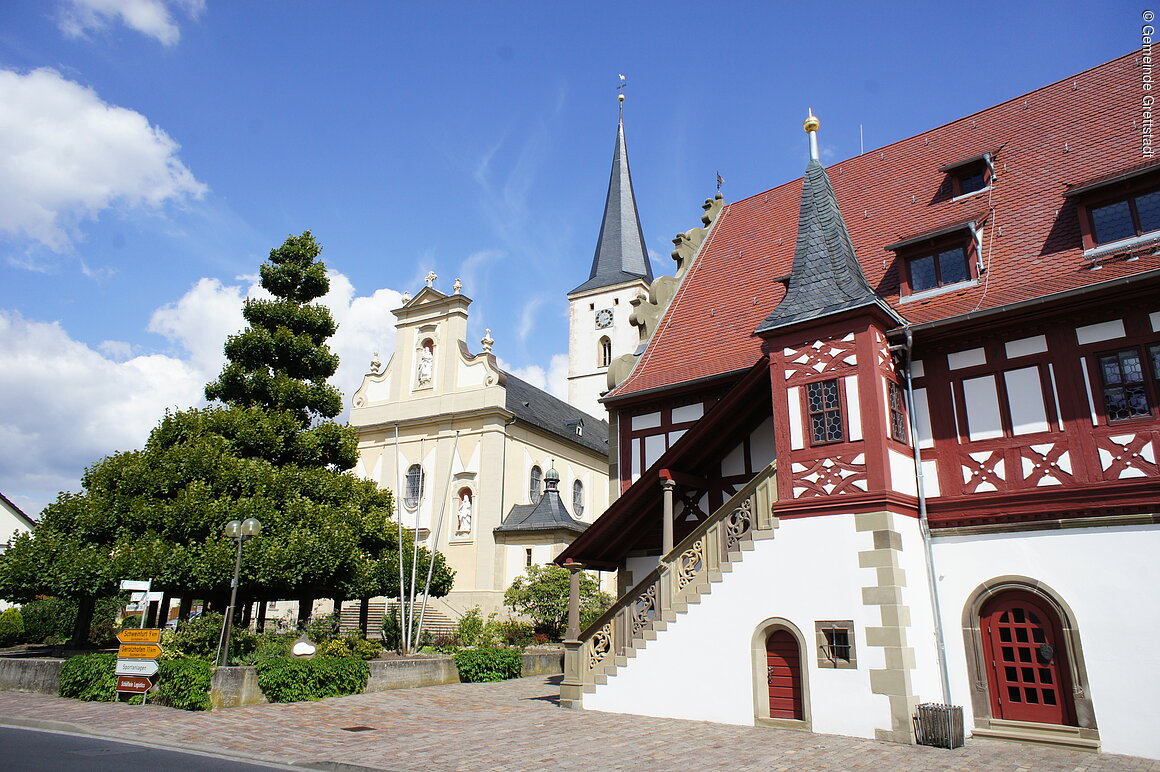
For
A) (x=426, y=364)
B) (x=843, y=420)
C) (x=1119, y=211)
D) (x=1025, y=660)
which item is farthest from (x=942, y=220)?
(x=426, y=364)

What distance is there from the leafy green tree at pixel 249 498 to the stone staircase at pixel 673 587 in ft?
28.4

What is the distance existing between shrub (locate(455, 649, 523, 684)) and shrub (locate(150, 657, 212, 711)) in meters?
7.00

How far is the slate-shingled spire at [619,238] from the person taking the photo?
55062 millimetres

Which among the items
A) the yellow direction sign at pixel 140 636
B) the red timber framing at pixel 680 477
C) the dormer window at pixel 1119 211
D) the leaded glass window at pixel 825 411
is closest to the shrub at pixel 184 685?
the yellow direction sign at pixel 140 636

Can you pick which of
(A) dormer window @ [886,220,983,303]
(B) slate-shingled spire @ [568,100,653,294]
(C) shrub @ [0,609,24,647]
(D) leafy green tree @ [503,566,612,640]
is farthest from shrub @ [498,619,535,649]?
(B) slate-shingled spire @ [568,100,653,294]

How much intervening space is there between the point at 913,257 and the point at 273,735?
1365 centimetres

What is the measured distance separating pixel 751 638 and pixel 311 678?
9149 mm

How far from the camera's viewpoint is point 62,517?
1981cm

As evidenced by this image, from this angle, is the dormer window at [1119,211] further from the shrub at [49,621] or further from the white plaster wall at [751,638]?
the shrub at [49,621]

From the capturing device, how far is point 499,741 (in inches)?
427

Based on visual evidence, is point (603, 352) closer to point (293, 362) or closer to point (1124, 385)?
point (293, 362)

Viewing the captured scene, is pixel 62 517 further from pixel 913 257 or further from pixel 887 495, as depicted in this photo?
pixel 913 257

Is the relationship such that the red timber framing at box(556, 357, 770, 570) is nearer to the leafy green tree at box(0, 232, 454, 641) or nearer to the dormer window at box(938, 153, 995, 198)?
the dormer window at box(938, 153, 995, 198)

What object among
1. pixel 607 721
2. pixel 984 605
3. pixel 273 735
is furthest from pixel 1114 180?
pixel 273 735
